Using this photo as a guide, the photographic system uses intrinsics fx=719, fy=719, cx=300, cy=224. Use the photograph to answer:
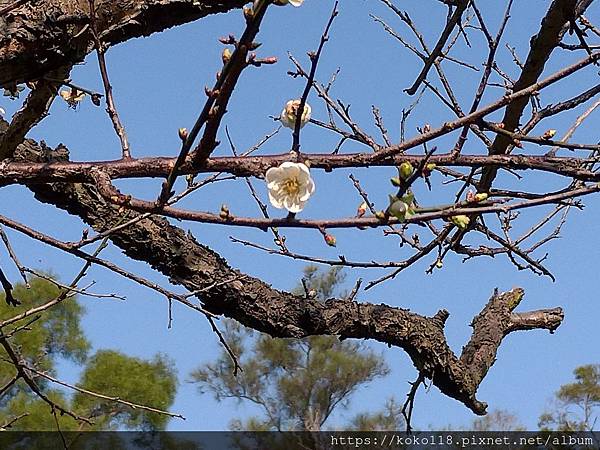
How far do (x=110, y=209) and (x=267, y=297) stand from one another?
42 centimetres

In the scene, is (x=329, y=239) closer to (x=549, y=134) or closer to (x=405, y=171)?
(x=405, y=171)

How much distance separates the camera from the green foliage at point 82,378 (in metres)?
7.64

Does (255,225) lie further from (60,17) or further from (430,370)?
(430,370)

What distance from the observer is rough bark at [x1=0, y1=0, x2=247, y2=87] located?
1.23 metres

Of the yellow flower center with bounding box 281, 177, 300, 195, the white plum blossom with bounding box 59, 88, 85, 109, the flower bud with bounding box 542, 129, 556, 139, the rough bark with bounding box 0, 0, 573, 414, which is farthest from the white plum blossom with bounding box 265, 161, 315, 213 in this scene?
the white plum blossom with bounding box 59, 88, 85, 109

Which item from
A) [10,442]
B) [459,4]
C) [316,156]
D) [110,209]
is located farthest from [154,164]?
[10,442]

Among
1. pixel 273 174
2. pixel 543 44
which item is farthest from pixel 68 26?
pixel 543 44

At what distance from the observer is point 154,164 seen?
39.0 inches

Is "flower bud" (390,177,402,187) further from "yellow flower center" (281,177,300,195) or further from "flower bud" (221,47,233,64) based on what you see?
"flower bud" (221,47,233,64)

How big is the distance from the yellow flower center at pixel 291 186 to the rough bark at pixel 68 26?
0.60 meters

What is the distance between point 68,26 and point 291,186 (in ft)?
2.18

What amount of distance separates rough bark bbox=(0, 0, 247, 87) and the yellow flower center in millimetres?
598

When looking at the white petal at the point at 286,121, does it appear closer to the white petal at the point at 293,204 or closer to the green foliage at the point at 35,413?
the white petal at the point at 293,204

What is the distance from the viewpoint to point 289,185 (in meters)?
0.83
